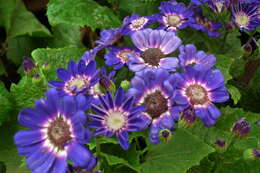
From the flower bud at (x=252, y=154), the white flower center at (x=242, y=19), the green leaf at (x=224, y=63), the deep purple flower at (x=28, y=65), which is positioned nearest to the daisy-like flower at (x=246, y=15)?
the white flower center at (x=242, y=19)

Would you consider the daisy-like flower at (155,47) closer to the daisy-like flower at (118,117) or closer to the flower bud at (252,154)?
the daisy-like flower at (118,117)

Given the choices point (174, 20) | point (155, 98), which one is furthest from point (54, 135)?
point (174, 20)

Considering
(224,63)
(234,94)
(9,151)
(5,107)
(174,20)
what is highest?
(174,20)

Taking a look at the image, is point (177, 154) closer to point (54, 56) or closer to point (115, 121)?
point (115, 121)

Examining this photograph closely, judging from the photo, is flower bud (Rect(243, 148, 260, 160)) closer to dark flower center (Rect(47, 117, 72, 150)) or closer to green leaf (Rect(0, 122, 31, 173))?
dark flower center (Rect(47, 117, 72, 150))

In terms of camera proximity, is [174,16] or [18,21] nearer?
[174,16]

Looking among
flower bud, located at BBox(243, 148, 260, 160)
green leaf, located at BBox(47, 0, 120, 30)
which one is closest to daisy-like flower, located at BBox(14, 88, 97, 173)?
flower bud, located at BBox(243, 148, 260, 160)
